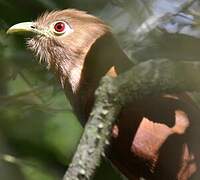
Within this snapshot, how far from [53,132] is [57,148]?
9.1 inches

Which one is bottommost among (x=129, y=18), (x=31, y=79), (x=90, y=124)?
(x=31, y=79)

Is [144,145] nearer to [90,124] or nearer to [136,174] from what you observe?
[136,174]

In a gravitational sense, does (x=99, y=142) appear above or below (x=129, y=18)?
below

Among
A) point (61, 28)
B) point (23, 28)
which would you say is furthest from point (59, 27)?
point (23, 28)

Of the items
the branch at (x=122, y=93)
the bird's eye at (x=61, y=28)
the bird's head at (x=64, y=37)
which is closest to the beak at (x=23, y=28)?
the bird's head at (x=64, y=37)

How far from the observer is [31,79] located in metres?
5.95

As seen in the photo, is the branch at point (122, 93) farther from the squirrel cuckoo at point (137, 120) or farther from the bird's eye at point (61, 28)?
the bird's eye at point (61, 28)

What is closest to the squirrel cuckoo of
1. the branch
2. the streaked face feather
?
the streaked face feather

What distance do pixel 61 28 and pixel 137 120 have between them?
138 centimetres

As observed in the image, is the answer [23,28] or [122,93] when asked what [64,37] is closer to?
[23,28]

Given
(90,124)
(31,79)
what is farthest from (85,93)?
(90,124)

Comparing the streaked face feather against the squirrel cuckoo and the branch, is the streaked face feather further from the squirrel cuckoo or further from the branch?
the branch

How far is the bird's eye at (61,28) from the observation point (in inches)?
249

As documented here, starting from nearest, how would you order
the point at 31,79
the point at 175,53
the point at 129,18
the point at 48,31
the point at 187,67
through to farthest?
the point at 187,67 → the point at 175,53 → the point at 129,18 → the point at 31,79 → the point at 48,31
